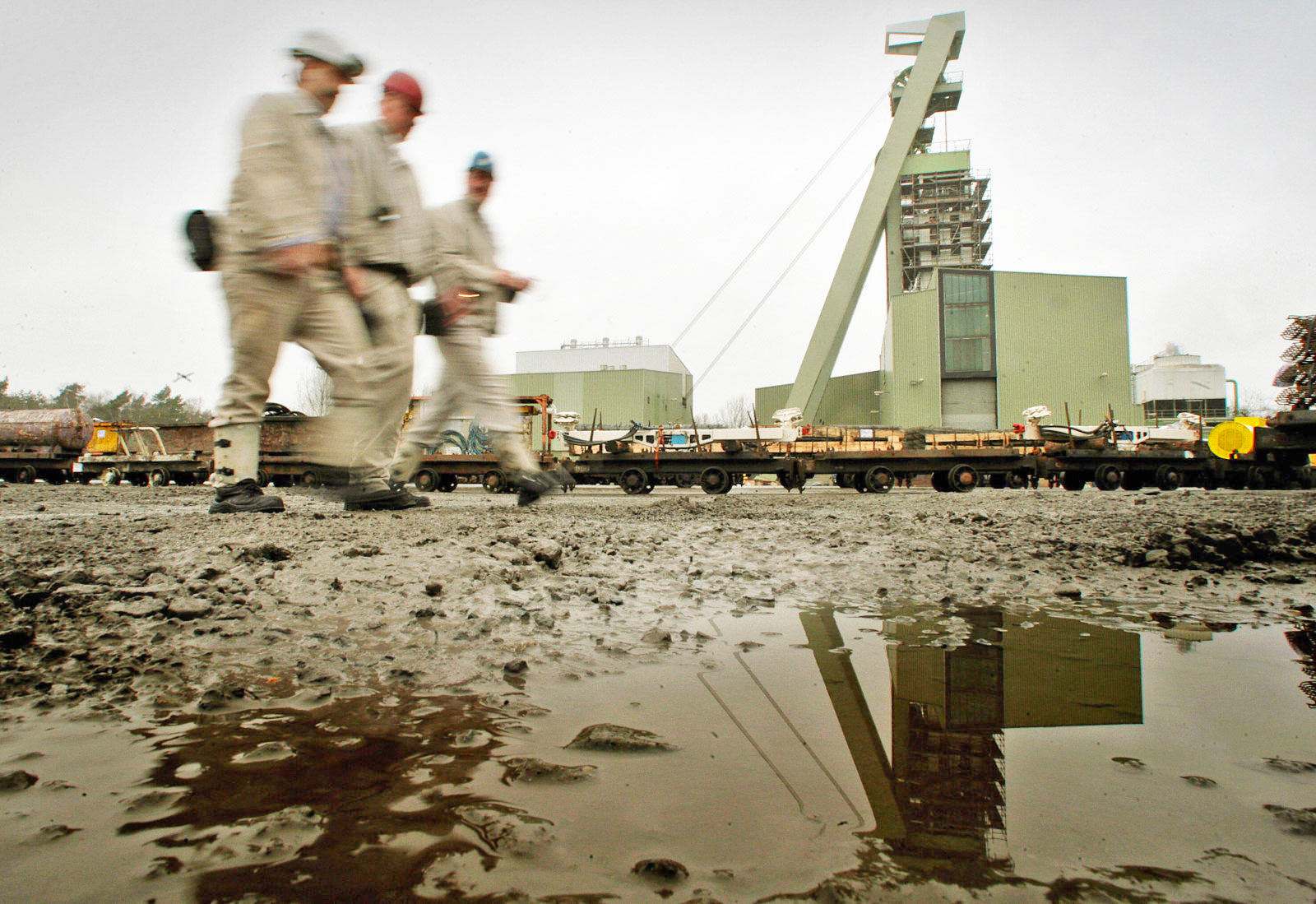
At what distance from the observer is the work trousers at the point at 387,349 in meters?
3.22

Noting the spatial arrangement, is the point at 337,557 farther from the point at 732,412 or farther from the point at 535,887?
the point at 732,412

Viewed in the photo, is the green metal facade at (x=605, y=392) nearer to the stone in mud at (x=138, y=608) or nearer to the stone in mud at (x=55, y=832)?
the stone in mud at (x=138, y=608)

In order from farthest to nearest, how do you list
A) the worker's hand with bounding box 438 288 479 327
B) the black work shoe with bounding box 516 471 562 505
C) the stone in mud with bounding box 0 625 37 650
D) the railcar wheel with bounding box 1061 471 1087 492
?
1. the railcar wheel with bounding box 1061 471 1087 492
2. the black work shoe with bounding box 516 471 562 505
3. the worker's hand with bounding box 438 288 479 327
4. the stone in mud with bounding box 0 625 37 650

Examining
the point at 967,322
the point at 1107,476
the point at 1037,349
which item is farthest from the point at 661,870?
the point at 1037,349

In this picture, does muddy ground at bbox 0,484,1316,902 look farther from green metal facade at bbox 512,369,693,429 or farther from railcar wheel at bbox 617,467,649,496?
green metal facade at bbox 512,369,693,429

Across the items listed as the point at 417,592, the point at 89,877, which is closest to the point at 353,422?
the point at 417,592

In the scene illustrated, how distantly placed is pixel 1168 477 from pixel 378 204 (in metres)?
18.6

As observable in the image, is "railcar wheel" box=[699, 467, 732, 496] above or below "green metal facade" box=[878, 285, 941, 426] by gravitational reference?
below

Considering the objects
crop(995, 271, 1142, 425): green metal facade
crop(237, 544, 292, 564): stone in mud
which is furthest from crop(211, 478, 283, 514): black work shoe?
crop(995, 271, 1142, 425): green metal facade

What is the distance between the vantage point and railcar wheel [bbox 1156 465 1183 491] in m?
16.0

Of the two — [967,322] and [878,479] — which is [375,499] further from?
[967,322]

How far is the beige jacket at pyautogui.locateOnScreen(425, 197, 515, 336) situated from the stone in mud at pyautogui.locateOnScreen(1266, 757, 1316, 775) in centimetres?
340

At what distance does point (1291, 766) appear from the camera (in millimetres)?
967

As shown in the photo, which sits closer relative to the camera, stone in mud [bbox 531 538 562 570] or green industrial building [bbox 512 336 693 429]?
stone in mud [bbox 531 538 562 570]
